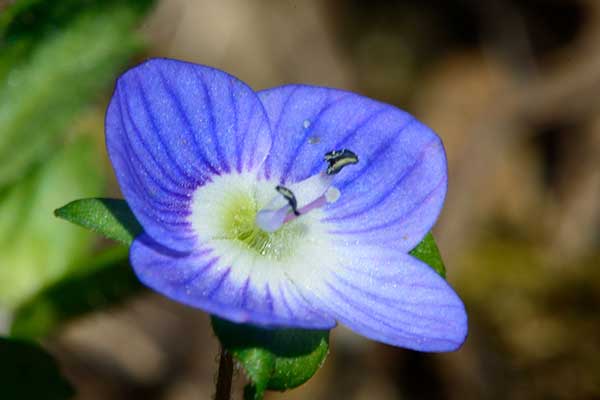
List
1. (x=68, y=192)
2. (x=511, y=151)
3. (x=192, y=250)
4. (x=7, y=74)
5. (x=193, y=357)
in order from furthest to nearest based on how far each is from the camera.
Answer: (x=511, y=151), (x=193, y=357), (x=68, y=192), (x=7, y=74), (x=192, y=250)

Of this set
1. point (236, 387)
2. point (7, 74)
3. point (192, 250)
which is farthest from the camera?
point (236, 387)

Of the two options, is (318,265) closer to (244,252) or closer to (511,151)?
(244,252)

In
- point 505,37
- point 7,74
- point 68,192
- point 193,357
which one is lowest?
point 193,357

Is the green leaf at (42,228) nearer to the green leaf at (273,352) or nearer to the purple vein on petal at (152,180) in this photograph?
the purple vein on petal at (152,180)

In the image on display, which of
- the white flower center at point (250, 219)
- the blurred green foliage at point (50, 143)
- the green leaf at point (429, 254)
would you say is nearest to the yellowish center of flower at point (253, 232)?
the white flower center at point (250, 219)

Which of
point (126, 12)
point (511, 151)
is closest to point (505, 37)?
point (511, 151)

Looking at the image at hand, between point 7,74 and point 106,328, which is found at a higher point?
point 7,74

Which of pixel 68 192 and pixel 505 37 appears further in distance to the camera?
pixel 505 37

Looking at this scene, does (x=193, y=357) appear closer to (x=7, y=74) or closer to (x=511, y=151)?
(x=7, y=74)
